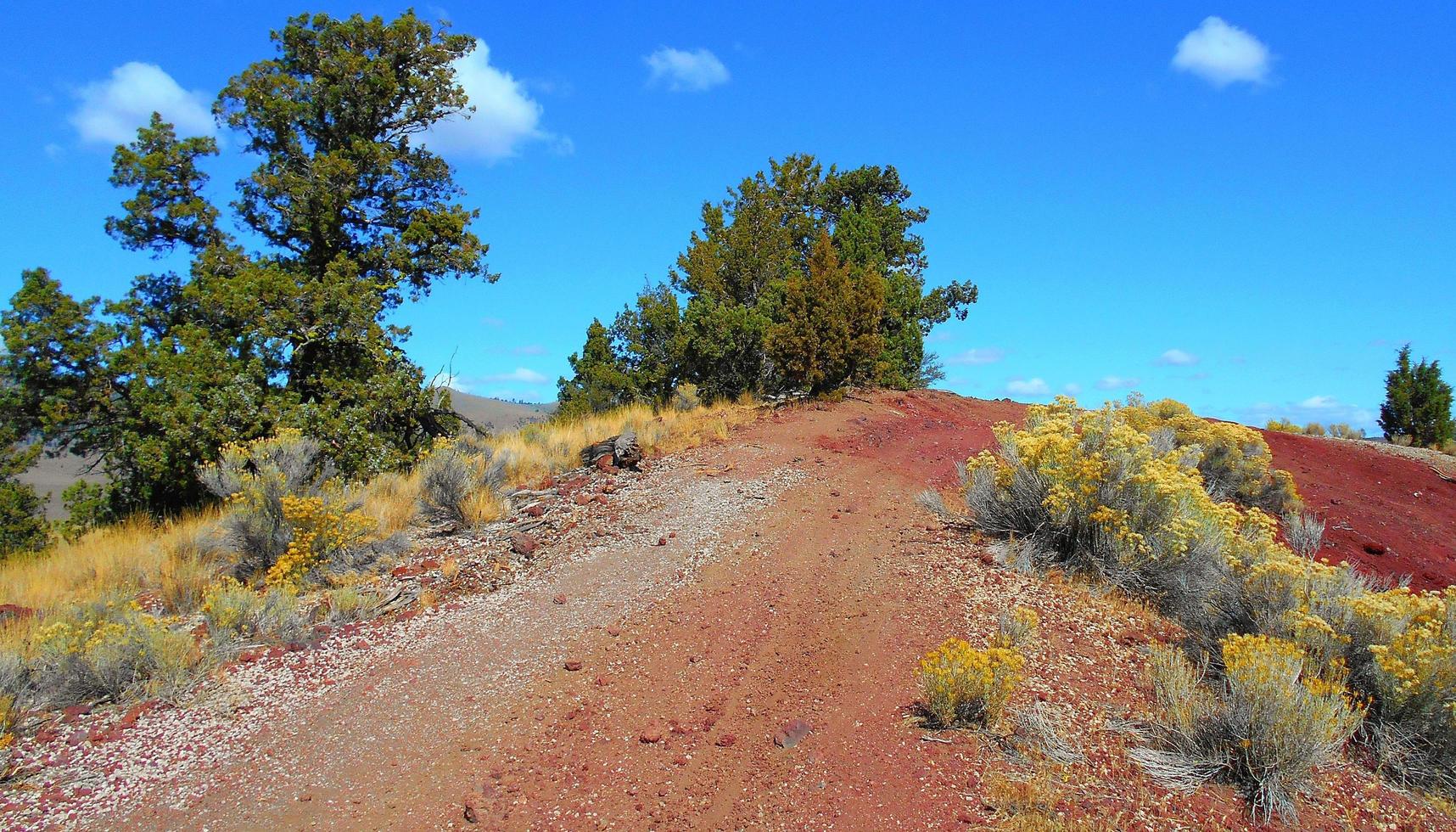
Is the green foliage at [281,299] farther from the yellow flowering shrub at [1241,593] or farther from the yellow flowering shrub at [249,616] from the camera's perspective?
the yellow flowering shrub at [1241,593]

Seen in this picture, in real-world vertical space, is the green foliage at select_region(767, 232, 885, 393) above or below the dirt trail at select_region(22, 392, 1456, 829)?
above

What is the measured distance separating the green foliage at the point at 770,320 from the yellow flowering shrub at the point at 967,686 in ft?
39.4

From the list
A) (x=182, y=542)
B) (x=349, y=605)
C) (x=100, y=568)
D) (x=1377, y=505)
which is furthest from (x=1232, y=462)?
(x=100, y=568)

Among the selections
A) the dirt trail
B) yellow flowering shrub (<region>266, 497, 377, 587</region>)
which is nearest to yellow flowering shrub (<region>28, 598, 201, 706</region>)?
the dirt trail

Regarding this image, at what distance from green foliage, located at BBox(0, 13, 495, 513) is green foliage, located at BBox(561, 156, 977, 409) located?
4100 millimetres

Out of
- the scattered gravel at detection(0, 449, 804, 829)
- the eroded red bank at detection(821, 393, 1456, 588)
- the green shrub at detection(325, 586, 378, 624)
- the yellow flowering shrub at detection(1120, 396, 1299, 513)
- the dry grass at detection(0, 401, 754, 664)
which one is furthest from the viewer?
the yellow flowering shrub at detection(1120, 396, 1299, 513)

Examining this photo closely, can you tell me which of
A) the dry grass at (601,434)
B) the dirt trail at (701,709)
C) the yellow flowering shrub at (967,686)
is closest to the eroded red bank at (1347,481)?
the dry grass at (601,434)

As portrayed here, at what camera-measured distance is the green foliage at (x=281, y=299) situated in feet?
39.0

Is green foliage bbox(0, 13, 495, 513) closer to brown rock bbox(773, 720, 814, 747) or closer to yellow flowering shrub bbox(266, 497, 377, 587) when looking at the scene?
yellow flowering shrub bbox(266, 497, 377, 587)

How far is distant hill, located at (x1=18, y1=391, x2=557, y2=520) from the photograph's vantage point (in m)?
14.9

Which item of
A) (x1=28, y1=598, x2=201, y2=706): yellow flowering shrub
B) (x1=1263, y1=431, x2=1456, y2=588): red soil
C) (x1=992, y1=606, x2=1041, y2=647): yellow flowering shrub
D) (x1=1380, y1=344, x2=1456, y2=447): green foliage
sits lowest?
(x1=28, y1=598, x2=201, y2=706): yellow flowering shrub

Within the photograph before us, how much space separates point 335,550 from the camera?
27.5ft

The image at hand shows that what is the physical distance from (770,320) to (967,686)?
1412 centimetres

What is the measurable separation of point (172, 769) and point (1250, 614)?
292 inches
